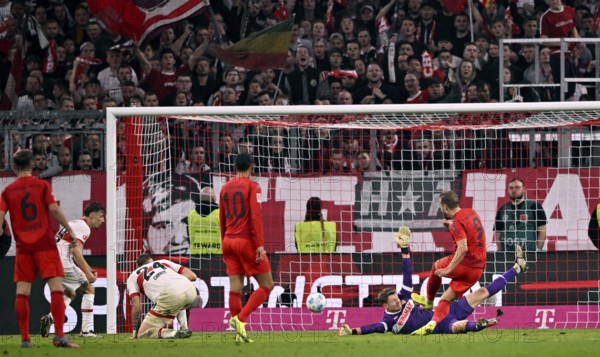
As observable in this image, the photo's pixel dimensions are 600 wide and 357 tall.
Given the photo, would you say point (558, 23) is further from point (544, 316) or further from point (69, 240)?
point (69, 240)

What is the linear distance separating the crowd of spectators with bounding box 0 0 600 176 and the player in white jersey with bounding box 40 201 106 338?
3.53 m

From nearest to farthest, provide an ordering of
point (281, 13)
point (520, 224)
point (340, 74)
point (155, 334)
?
1. point (155, 334)
2. point (520, 224)
3. point (340, 74)
4. point (281, 13)

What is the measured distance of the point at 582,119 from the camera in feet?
47.1

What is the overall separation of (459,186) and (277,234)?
2471mm

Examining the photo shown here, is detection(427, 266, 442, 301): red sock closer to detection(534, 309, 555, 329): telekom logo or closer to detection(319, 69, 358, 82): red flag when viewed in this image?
detection(534, 309, 555, 329): telekom logo

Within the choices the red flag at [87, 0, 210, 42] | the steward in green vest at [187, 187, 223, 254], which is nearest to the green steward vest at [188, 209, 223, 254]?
the steward in green vest at [187, 187, 223, 254]

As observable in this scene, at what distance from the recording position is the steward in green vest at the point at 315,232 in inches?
585

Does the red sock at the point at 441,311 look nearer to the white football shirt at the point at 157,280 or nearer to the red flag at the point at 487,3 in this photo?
the white football shirt at the point at 157,280

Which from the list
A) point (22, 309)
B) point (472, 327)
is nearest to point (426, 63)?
point (472, 327)

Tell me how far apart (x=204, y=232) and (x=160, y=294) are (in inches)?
106

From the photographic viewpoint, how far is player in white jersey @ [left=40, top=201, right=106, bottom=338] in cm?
1259

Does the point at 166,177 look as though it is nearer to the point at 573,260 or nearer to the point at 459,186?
the point at 459,186

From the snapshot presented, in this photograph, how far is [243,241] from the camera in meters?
11.5

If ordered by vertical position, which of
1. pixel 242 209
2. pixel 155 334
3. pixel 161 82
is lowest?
pixel 155 334
